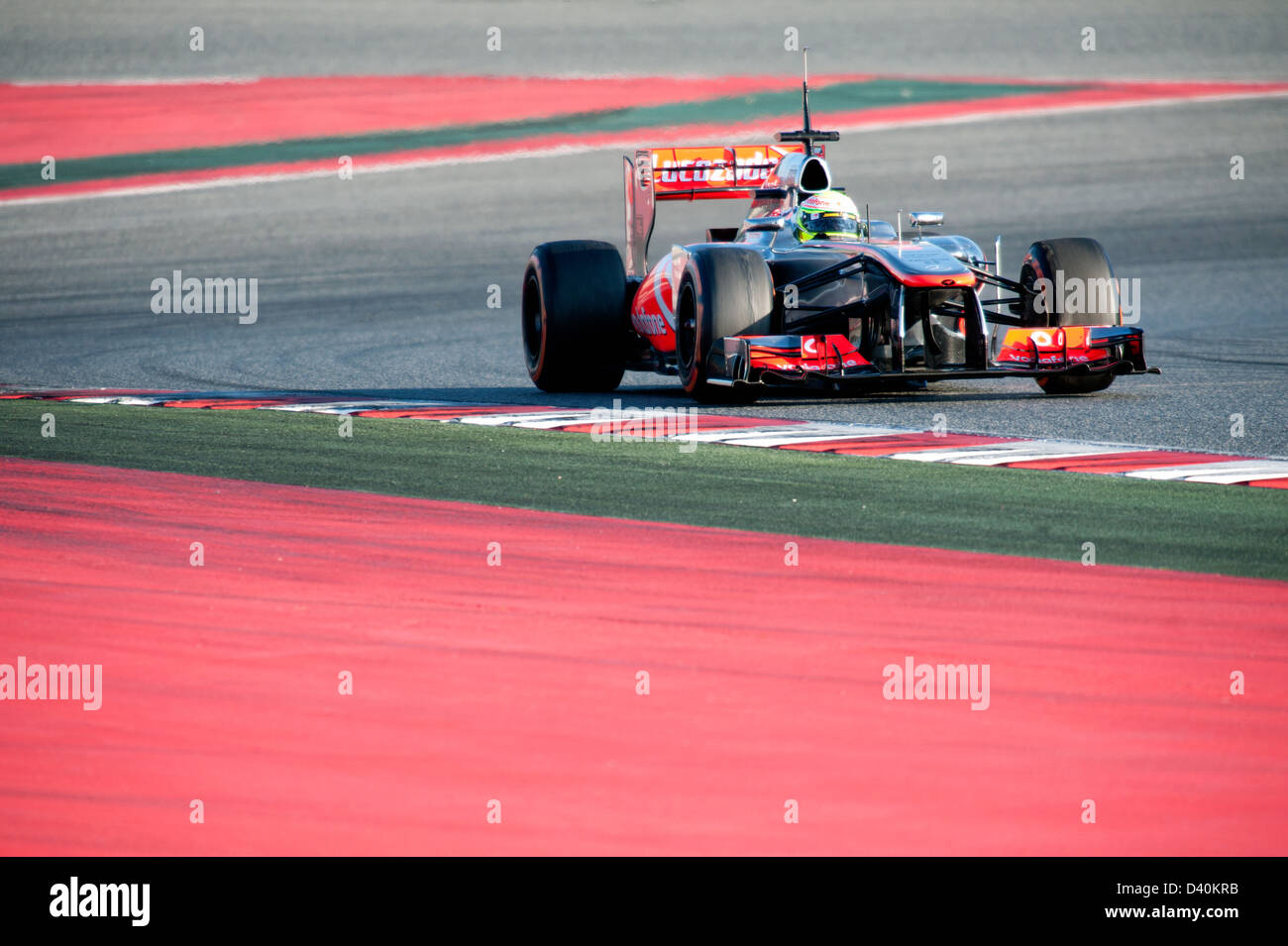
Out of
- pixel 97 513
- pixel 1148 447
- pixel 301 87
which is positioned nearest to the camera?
pixel 97 513

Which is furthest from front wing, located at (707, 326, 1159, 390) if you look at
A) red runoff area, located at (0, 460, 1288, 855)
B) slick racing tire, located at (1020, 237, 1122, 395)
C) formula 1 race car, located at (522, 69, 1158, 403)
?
red runoff area, located at (0, 460, 1288, 855)

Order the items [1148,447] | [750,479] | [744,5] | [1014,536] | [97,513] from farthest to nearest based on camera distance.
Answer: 1. [744,5]
2. [1148,447]
3. [750,479]
4. [97,513]
5. [1014,536]

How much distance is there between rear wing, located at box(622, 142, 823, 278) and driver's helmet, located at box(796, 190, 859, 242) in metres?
0.65

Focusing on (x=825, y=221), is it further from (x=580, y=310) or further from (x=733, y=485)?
(x=733, y=485)

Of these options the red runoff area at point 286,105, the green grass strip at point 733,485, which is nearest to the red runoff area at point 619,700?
the green grass strip at point 733,485

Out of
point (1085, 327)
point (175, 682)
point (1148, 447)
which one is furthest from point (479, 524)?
point (1085, 327)

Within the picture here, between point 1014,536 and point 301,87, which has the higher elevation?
point 301,87

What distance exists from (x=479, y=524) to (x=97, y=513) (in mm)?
1770

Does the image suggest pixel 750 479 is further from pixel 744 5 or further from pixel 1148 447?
pixel 744 5

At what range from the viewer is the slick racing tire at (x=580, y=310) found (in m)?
14.8

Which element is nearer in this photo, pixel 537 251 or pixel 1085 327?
pixel 1085 327

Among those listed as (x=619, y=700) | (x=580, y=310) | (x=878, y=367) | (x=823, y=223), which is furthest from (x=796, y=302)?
(x=619, y=700)

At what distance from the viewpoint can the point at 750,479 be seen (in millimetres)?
10164
